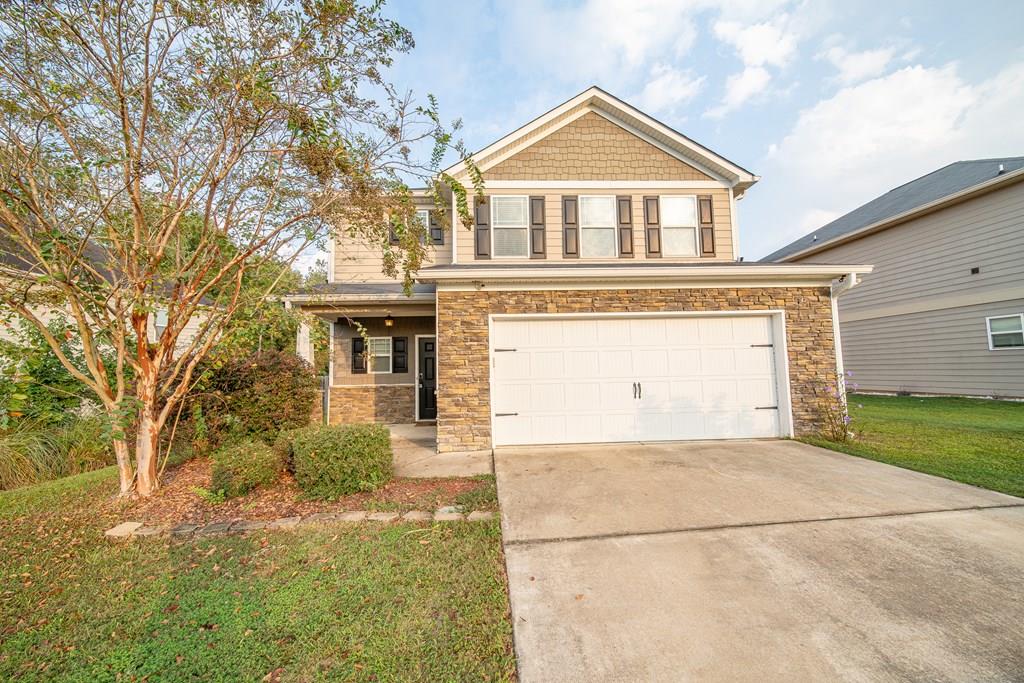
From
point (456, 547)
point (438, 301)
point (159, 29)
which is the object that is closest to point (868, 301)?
point (438, 301)

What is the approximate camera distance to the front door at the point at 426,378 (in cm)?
977

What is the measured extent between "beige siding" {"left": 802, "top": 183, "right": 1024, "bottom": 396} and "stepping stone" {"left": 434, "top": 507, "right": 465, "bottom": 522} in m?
14.7

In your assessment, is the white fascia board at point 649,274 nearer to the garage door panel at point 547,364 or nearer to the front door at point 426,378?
the garage door panel at point 547,364

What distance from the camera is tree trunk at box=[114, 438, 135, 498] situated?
14.3 feet

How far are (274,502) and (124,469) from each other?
1.83m

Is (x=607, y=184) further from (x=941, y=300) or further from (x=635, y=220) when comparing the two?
(x=941, y=300)

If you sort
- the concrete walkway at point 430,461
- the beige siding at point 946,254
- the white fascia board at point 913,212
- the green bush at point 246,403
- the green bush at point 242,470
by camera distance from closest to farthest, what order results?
the green bush at point 242,470
the concrete walkway at point 430,461
the green bush at point 246,403
the white fascia board at point 913,212
the beige siding at point 946,254

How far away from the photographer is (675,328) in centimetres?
674

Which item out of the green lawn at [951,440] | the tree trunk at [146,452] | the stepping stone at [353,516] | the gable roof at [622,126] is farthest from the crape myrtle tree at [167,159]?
the green lawn at [951,440]

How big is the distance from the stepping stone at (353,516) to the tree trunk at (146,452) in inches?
99.7

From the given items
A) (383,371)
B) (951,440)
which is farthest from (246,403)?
(951,440)

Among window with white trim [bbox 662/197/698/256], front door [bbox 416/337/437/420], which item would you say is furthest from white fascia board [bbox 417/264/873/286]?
front door [bbox 416/337/437/420]

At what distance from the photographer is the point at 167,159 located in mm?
4461

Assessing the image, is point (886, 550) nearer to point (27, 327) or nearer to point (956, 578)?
point (956, 578)
